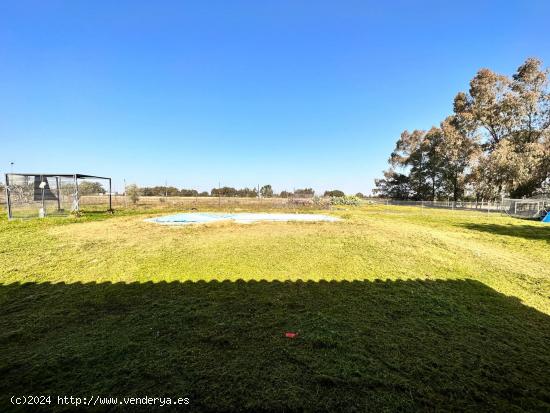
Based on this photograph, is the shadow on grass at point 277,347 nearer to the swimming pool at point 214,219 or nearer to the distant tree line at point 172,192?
the swimming pool at point 214,219

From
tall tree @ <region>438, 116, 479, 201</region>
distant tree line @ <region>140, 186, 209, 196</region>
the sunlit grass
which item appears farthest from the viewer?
distant tree line @ <region>140, 186, 209, 196</region>

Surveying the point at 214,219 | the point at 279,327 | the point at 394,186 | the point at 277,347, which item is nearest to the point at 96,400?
the point at 277,347

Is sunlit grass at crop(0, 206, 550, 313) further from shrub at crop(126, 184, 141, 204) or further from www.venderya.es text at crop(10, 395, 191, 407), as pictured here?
shrub at crop(126, 184, 141, 204)

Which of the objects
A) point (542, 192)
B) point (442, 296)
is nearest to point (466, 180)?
point (542, 192)

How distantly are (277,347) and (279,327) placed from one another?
42cm

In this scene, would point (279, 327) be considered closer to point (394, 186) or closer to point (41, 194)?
point (41, 194)

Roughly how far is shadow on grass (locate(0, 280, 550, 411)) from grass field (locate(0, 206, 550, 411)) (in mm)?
14

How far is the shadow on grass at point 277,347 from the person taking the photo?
1908 mm

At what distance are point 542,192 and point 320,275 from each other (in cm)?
3020

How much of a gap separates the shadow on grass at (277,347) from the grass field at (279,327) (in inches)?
0.6

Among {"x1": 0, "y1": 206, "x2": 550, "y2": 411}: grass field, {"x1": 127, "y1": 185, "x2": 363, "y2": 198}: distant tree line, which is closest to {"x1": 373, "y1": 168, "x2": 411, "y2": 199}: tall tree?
{"x1": 127, "y1": 185, "x2": 363, "y2": 198}: distant tree line

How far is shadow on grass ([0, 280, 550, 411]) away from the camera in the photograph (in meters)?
1.91

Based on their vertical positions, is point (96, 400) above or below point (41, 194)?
below

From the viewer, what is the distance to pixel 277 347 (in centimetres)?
249
